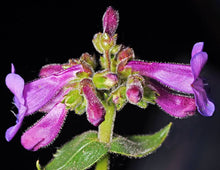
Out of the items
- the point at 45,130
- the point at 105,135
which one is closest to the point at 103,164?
the point at 105,135

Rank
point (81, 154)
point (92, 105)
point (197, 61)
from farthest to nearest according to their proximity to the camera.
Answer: point (81, 154) < point (92, 105) < point (197, 61)

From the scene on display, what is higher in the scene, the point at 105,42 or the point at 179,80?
the point at 105,42

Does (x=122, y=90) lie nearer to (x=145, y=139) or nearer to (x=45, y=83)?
(x=45, y=83)

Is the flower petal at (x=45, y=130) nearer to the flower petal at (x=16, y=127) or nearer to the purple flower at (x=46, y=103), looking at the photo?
the purple flower at (x=46, y=103)

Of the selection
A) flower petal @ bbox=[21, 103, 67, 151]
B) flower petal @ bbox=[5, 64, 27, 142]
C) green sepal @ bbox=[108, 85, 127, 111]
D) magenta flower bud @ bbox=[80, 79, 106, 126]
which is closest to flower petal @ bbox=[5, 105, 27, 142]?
flower petal @ bbox=[5, 64, 27, 142]

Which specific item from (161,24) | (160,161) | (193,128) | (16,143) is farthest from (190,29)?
(16,143)

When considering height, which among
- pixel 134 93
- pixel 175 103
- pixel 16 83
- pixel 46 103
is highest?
pixel 16 83

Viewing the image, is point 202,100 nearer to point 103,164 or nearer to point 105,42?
point 105,42
